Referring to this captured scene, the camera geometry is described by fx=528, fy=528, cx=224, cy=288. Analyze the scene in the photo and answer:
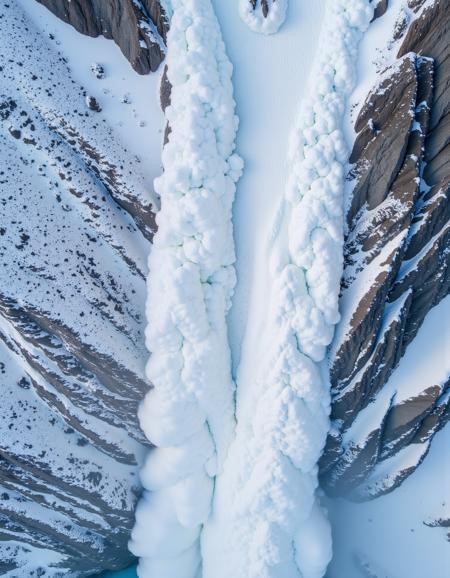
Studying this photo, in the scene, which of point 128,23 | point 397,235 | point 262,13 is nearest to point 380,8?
point 262,13

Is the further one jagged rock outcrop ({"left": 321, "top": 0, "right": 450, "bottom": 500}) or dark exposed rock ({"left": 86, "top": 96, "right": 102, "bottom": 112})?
dark exposed rock ({"left": 86, "top": 96, "right": 102, "bottom": 112})

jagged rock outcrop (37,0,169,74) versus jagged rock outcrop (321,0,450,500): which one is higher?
jagged rock outcrop (37,0,169,74)

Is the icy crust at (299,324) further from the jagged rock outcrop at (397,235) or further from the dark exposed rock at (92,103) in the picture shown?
the dark exposed rock at (92,103)

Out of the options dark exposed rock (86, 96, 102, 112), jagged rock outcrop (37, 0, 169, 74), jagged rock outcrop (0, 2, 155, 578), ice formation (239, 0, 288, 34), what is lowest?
jagged rock outcrop (0, 2, 155, 578)

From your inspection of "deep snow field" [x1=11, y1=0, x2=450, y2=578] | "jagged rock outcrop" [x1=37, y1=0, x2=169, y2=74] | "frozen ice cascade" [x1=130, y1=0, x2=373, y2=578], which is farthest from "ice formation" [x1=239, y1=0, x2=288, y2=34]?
"jagged rock outcrop" [x1=37, y1=0, x2=169, y2=74]

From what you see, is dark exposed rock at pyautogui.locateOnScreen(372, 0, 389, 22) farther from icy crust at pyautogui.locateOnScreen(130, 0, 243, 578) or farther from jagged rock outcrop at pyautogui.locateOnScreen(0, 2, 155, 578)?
jagged rock outcrop at pyautogui.locateOnScreen(0, 2, 155, 578)
